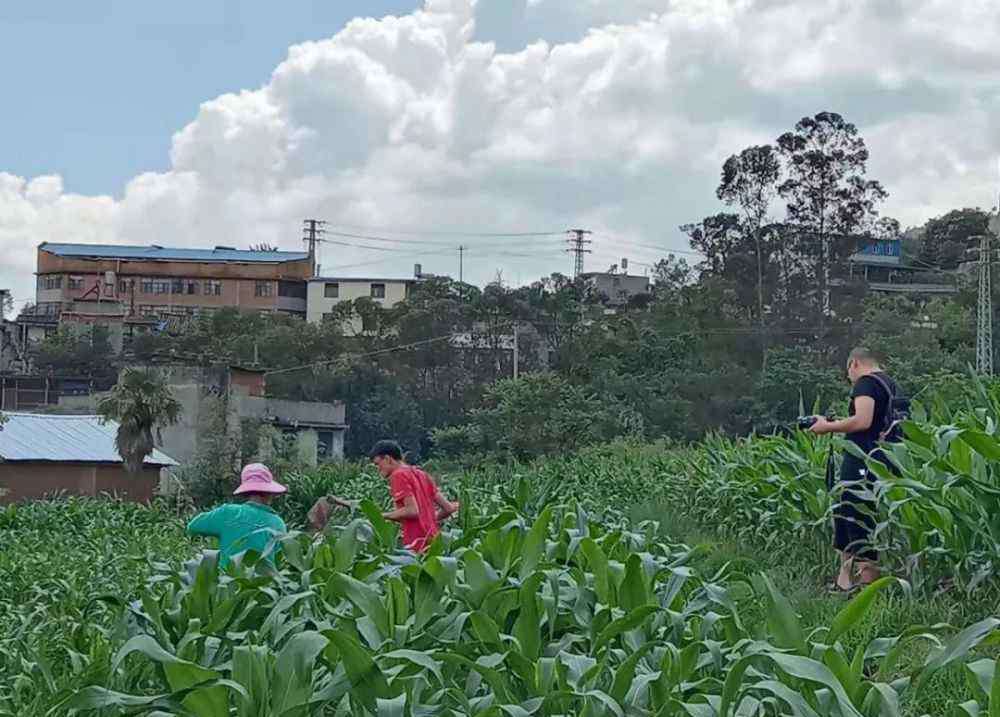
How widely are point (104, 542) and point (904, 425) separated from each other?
26.3 ft

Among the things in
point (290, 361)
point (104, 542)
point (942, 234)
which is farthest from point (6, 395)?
point (104, 542)

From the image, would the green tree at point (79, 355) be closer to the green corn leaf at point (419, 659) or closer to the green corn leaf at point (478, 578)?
the green corn leaf at point (478, 578)

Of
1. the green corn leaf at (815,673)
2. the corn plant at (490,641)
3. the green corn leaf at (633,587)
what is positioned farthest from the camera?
the green corn leaf at (633,587)

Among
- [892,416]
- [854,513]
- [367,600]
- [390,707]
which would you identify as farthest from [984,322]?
[390,707]

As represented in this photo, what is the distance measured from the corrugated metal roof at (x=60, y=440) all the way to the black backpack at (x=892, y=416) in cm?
3126

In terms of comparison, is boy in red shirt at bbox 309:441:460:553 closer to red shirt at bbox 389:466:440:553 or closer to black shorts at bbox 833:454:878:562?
red shirt at bbox 389:466:440:553

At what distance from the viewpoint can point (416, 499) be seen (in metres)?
8.51

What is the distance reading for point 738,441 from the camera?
14492mm

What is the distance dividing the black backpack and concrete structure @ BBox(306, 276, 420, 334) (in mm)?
60173

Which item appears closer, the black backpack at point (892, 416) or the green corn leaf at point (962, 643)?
the green corn leaf at point (962, 643)

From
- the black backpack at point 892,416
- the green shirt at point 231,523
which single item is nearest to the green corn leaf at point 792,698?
the green shirt at point 231,523

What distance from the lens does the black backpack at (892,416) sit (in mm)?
7774

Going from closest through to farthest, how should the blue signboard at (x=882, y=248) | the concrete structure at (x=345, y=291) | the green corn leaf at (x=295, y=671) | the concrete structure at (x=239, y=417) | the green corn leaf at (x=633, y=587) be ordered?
the green corn leaf at (x=295, y=671), the green corn leaf at (x=633, y=587), the concrete structure at (x=239, y=417), the blue signboard at (x=882, y=248), the concrete structure at (x=345, y=291)

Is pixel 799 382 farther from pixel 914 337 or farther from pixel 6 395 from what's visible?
pixel 6 395
